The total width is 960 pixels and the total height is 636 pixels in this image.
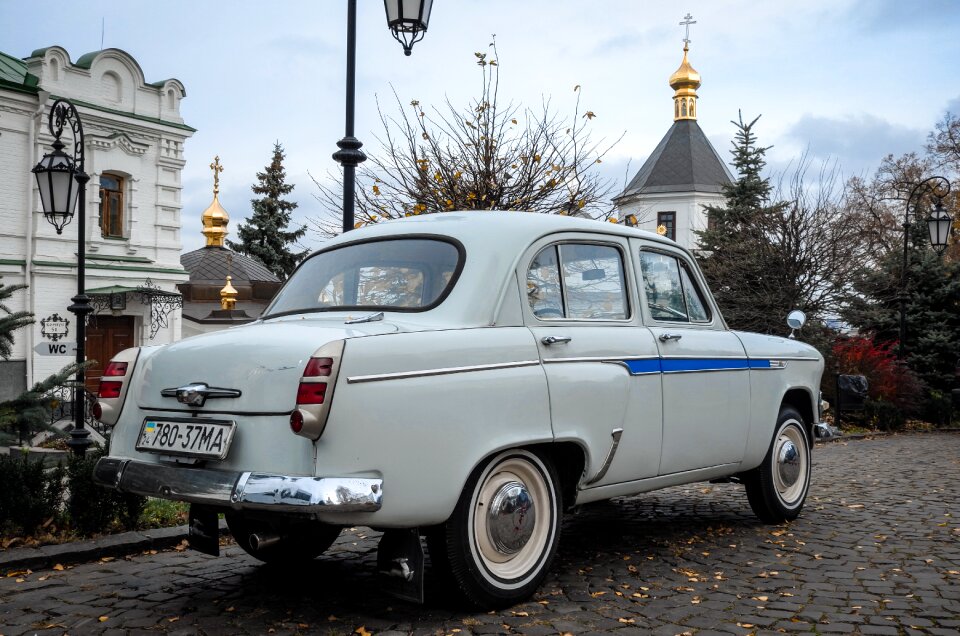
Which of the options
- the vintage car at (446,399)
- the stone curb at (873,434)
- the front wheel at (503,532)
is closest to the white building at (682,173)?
the stone curb at (873,434)

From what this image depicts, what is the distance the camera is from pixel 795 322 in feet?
24.6

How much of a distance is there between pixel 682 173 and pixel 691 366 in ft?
197

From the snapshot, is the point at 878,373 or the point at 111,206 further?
the point at 111,206

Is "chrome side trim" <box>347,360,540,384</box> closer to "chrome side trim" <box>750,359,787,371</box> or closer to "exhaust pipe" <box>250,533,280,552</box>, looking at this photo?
"exhaust pipe" <box>250,533,280,552</box>

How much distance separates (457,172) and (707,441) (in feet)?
31.2

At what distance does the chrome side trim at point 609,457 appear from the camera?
17.2 feet

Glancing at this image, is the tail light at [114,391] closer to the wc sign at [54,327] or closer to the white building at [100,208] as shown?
the white building at [100,208]

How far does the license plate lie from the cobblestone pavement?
0.85 metres

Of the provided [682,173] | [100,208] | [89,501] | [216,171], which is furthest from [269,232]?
[89,501]

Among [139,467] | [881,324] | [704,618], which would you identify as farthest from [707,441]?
[881,324]

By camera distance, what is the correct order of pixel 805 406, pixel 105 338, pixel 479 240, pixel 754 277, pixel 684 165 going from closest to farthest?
pixel 479 240, pixel 805 406, pixel 754 277, pixel 105 338, pixel 684 165

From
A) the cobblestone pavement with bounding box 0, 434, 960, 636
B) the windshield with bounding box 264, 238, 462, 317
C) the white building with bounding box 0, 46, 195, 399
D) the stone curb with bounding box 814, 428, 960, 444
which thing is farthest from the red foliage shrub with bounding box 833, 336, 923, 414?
the white building with bounding box 0, 46, 195, 399

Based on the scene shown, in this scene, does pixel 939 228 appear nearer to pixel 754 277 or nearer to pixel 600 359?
pixel 754 277

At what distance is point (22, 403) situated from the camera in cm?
611
